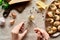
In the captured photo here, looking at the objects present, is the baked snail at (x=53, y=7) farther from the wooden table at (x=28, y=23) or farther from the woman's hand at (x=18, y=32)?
the woman's hand at (x=18, y=32)

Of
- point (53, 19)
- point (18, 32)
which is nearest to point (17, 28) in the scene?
point (18, 32)

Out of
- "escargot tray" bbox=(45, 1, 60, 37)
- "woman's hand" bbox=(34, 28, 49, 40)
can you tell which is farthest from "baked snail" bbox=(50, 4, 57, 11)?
"woman's hand" bbox=(34, 28, 49, 40)

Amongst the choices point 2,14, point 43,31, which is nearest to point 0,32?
point 2,14

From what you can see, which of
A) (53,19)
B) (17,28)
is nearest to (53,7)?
(53,19)

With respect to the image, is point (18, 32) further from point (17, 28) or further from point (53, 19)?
point (53, 19)

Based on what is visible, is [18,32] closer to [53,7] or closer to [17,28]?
[17,28]
